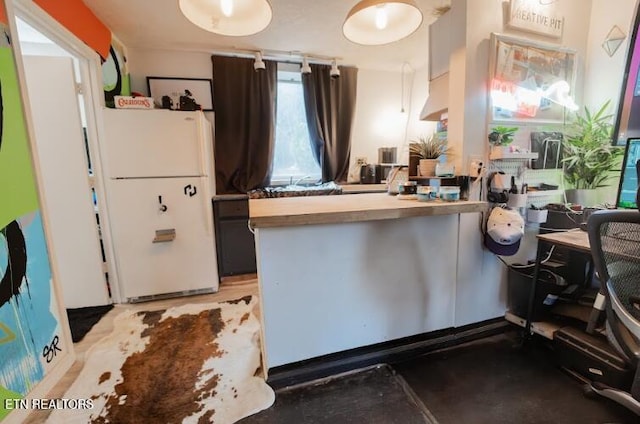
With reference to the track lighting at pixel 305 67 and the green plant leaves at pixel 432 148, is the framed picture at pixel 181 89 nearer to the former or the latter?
the track lighting at pixel 305 67

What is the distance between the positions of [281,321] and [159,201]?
1.81 m

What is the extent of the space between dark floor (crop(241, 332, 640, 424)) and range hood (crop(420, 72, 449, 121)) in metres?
1.67

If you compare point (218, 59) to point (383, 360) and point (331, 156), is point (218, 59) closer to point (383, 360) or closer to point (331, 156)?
point (331, 156)

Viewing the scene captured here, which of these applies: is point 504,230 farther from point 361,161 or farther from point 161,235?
point 161,235

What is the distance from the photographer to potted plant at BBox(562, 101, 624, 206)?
6.05 ft

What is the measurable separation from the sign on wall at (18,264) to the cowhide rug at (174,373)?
0.24 m

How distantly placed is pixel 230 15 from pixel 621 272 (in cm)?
176

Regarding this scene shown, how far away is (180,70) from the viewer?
3133 millimetres

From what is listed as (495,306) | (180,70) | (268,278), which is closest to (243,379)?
(268,278)

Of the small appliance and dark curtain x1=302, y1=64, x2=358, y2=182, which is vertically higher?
dark curtain x1=302, y1=64, x2=358, y2=182

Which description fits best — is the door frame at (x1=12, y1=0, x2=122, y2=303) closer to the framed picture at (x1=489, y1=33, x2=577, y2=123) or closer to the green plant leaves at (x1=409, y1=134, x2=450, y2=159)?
the green plant leaves at (x1=409, y1=134, x2=450, y2=159)

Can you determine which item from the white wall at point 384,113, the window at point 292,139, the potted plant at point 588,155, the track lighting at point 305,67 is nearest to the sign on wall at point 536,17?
the potted plant at point 588,155

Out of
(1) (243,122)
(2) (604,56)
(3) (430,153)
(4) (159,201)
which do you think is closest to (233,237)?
(4) (159,201)

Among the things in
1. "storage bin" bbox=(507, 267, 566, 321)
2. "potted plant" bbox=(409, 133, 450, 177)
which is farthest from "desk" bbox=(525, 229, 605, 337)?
"potted plant" bbox=(409, 133, 450, 177)
